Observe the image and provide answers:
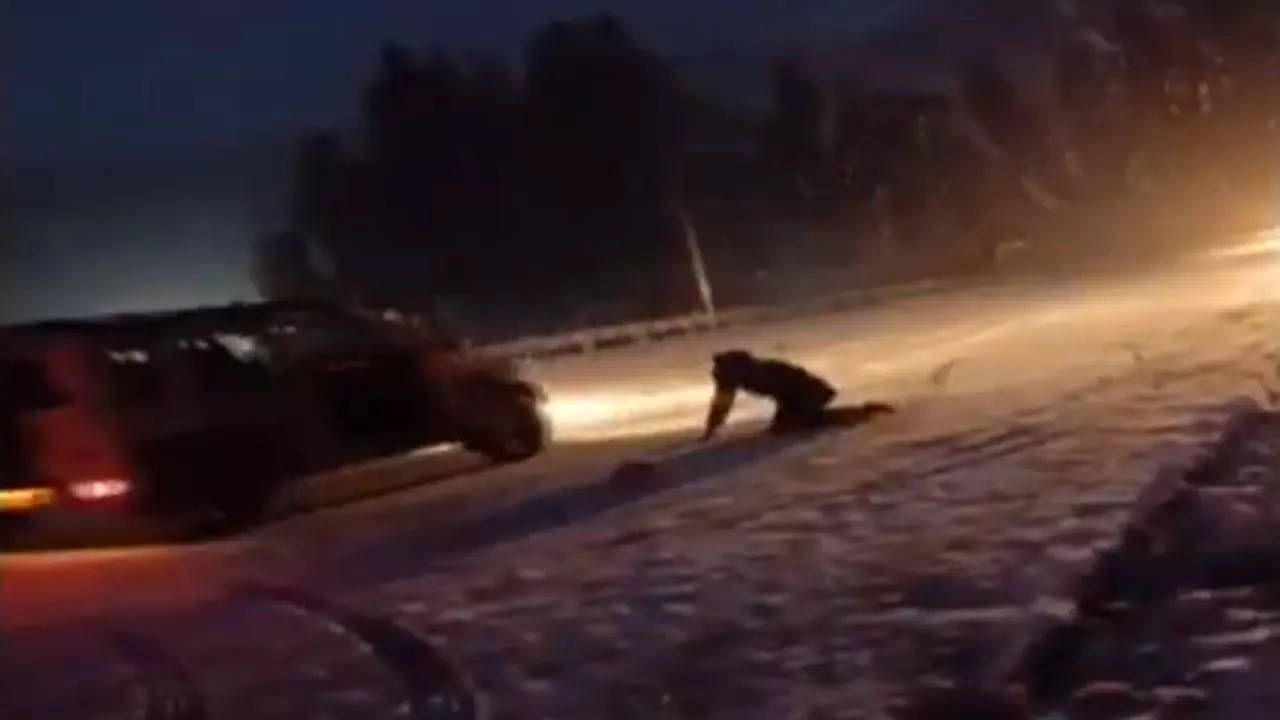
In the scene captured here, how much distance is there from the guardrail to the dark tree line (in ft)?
40.6

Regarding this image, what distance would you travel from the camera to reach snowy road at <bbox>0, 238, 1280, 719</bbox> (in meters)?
8.46

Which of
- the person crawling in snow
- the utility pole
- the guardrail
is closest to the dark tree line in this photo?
the utility pole

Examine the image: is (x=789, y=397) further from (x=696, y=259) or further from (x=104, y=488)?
(x=696, y=259)

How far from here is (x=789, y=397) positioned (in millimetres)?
17062

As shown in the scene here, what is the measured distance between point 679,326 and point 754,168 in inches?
1611

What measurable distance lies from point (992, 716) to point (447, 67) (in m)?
68.2

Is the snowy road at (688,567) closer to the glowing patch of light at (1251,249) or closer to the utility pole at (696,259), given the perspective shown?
the glowing patch of light at (1251,249)

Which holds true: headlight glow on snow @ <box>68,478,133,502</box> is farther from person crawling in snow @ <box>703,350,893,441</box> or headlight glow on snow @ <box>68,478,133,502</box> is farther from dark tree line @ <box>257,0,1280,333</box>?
dark tree line @ <box>257,0,1280,333</box>

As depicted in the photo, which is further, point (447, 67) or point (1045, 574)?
point (447, 67)

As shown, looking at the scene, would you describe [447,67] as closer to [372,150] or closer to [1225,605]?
[372,150]

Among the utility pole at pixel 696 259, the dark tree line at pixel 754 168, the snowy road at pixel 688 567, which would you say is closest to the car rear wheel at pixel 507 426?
the snowy road at pixel 688 567

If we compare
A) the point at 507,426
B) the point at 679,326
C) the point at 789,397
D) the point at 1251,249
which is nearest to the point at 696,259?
the point at 1251,249

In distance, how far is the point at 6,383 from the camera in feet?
47.0

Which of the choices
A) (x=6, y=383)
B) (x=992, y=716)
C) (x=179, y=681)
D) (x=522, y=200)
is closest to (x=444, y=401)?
(x=6, y=383)
